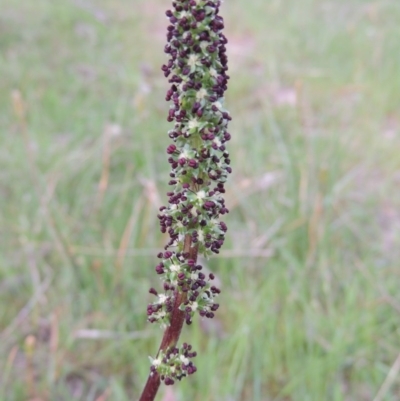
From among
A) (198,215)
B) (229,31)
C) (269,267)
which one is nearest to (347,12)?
(229,31)

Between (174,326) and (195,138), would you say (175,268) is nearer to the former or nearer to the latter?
(174,326)

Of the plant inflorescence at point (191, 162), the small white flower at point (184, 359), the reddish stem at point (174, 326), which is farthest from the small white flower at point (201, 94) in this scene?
the small white flower at point (184, 359)

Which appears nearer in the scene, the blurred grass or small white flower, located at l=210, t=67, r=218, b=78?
small white flower, located at l=210, t=67, r=218, b=78

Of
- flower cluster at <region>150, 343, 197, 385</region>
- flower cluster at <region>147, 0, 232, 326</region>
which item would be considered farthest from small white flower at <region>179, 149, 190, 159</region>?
flower cluster at <region>150, 343, 197, 385</region>

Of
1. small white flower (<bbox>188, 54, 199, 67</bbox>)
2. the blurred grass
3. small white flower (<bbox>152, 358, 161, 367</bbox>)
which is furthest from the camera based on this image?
the blurred grass

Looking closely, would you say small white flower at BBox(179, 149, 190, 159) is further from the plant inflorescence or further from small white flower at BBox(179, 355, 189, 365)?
small white flower at BBox(179, 355, 189, 365)

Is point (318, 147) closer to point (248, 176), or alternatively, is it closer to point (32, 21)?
point (248, 176)
